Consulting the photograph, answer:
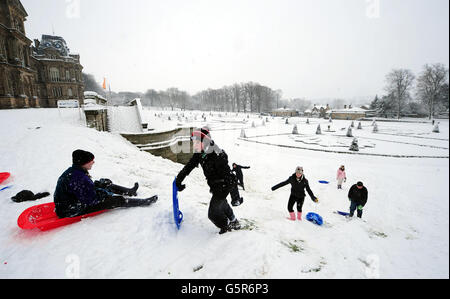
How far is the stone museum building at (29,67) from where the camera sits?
1861 cm

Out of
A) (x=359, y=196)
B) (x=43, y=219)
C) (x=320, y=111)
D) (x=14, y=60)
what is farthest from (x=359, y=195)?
(x=320, y=111)

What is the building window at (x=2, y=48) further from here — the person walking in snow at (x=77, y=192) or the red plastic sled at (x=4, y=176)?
the person walking in snow at (x=77, y=192)

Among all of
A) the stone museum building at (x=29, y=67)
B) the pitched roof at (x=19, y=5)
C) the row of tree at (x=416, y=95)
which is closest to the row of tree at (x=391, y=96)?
the row of tree at (x=416, y=95)

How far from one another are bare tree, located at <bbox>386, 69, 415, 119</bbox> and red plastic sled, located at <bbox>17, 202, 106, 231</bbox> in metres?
59.5

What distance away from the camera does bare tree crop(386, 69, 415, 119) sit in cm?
4225

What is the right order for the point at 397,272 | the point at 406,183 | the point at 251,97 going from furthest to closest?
1. the point at 251,97
2. the point at 406,183
3. the point at 397,272

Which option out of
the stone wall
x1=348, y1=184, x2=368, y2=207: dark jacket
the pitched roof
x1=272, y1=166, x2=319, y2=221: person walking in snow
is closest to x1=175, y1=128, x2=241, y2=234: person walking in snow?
x1=272, y1=166, x2=319, y2=221: person walking in snow

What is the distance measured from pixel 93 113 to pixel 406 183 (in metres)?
16.5

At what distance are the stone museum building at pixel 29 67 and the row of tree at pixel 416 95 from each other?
51603 millimetres

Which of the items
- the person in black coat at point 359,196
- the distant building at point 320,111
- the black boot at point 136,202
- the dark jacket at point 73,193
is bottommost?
the person in black coat at point 359,196

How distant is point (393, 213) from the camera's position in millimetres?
6383

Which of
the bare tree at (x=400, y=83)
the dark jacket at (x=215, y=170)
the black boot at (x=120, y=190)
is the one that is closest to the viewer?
the dark jacket at (x=215, y=170)
